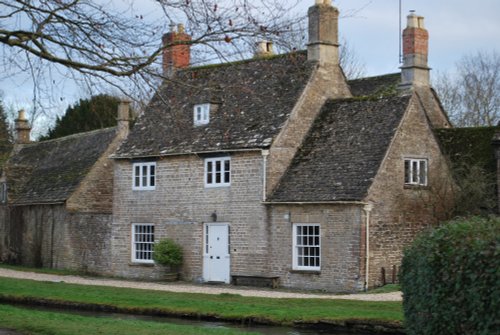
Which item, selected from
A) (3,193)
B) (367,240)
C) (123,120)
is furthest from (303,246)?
(3,193)

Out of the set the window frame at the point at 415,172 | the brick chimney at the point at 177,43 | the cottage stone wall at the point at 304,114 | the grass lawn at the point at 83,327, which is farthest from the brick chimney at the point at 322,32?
the brick chimney at the point at 177,43

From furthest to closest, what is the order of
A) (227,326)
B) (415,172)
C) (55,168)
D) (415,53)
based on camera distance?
1. (55,168)
2. (415,53)
3. (415,172)
4. (227,326)

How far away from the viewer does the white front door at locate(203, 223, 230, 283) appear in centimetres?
3366

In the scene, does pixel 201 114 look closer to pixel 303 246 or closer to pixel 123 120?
pixel 303 246

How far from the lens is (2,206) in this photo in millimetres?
47125

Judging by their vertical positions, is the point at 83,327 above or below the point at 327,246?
below

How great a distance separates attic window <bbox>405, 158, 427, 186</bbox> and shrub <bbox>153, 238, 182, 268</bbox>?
375 inches

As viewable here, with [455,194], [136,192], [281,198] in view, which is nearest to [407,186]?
[455,194]

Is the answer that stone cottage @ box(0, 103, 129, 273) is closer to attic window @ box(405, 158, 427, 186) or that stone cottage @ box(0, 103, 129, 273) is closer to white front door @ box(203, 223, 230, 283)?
white front door @ box(203, 223, 230, 283)

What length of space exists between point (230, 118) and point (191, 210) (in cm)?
394

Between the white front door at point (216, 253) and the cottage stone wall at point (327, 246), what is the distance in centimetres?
236

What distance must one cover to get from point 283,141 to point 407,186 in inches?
190

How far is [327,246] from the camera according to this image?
99.3 feet

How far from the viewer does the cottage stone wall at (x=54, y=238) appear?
38.8 m
